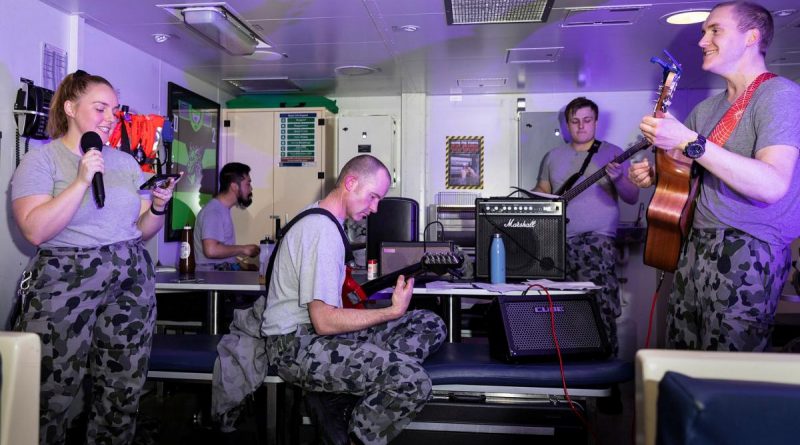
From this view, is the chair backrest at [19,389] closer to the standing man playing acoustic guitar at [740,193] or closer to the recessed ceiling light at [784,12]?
the standing man playing acoustic guitar at [740,193]

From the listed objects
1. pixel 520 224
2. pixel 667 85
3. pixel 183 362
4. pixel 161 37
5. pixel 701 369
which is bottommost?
pixel 183 362

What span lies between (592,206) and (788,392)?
3.25 m

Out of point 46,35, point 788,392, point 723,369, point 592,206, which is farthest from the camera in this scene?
point 592,206

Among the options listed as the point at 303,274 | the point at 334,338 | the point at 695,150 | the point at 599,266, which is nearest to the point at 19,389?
the point at 303,274

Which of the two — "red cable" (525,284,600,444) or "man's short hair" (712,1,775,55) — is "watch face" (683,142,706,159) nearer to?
"man's short hair" (712,1,775,55)

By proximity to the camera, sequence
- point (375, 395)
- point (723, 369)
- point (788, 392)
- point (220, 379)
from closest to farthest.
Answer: point (788, 392), point (723, 369), point (375, 395), point (220, 379)

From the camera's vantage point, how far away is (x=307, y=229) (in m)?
2.24

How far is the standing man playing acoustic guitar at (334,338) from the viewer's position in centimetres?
217

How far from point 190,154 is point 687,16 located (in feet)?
14.1

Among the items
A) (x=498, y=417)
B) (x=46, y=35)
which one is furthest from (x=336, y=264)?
(x=46, y=35)

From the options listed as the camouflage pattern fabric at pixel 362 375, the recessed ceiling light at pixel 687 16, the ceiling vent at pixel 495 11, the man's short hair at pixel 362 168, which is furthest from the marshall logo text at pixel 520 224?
the recessed ceiling light at pixel 687 16

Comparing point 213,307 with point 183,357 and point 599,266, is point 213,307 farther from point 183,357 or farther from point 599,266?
point 599,266

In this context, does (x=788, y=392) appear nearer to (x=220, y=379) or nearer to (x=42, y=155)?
(x=220, y=379)

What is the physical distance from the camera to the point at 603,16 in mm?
4059
